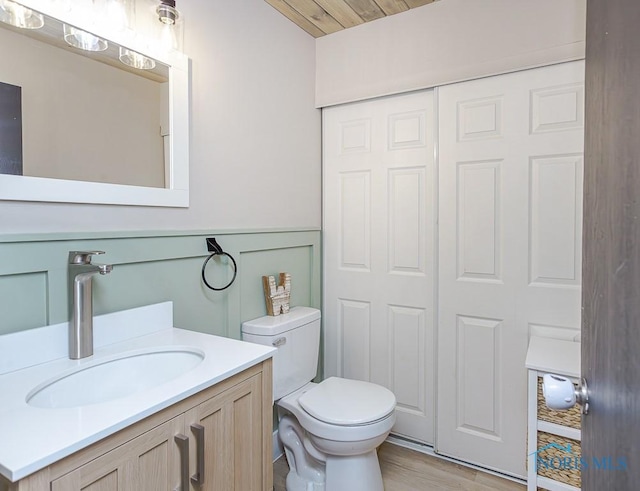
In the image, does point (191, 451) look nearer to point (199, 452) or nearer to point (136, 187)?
point (199, 452)

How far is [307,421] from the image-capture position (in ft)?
5.41

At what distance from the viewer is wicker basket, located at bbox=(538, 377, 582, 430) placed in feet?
4.73

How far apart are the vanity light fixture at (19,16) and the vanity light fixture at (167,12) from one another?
0.40m

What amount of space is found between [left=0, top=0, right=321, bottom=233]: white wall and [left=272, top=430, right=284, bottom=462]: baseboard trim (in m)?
1.10

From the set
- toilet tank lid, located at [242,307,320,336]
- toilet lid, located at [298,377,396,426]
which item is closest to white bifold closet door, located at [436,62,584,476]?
toilet lid, located at [298,377,396,426]

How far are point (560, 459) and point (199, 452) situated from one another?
1350mm

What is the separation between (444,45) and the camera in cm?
195

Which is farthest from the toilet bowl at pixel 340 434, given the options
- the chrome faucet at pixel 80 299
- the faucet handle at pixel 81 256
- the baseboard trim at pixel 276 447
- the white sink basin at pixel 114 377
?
the faucet handle at pixel 81 256

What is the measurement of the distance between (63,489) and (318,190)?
1.91m

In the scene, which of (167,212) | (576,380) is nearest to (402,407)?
(576,380)

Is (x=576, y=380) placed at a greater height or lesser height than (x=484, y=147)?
lesser

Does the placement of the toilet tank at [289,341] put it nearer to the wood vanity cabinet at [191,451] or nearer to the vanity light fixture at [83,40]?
the wood vanity cabinet at [191,451]

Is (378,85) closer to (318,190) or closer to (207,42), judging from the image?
(318,190)

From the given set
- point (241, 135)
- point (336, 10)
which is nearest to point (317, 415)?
point (241, 135)
